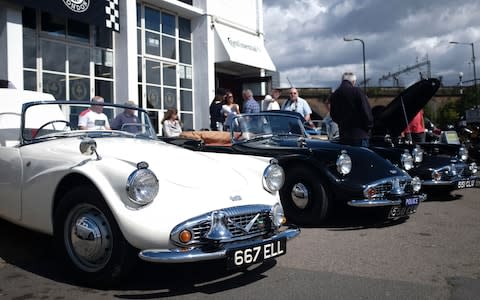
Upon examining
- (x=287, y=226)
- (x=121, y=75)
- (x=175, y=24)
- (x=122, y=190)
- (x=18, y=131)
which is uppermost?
(x=175, y=24)

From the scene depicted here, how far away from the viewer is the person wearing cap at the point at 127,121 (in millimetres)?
4703

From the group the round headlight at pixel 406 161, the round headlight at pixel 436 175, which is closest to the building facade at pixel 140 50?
the round headlight at pixel 406 161

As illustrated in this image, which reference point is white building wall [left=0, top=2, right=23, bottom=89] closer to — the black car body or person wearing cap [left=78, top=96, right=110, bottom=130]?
person wearing cap [left=78, top=96, right=110, bottom=130]

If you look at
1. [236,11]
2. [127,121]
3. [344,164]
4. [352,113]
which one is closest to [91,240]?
[127,121]

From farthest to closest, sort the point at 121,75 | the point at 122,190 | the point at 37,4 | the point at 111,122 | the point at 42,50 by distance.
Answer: the point at 121,75 → the point at 42,50 → the point at 37,4 → the point at 111,122 → the point at 122,190

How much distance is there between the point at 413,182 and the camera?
5457mm

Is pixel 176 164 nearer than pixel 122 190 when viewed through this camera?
No

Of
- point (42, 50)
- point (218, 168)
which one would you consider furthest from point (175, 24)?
point (218, 168)

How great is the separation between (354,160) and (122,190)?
3.17 meters

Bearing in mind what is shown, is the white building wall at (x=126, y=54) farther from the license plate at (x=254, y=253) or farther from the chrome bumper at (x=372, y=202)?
the license plate at (x=254, y=253)

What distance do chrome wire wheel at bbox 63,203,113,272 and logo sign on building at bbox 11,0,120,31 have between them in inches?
294

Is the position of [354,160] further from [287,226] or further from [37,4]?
[37,4]

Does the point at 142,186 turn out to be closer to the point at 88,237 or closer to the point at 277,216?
the point at 88,237

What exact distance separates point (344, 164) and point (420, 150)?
2568 millimetres
